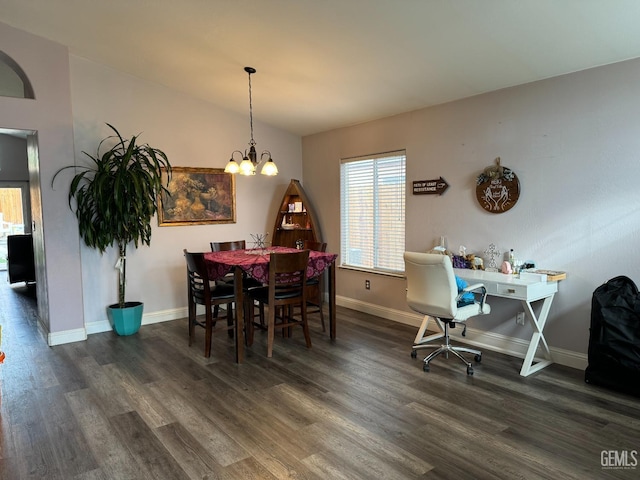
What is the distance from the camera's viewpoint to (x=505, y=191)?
372cm

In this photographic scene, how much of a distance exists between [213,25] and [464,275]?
2.92 meters

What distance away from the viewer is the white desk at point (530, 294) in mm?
3213

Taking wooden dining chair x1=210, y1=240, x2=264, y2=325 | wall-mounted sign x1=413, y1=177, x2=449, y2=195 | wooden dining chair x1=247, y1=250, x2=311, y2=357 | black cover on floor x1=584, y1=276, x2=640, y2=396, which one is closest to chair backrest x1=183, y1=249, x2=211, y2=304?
wooden dining chair x1=210, y1=240, x2=264, y2=325

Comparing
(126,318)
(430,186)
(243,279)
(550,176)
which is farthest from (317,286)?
(550,176)

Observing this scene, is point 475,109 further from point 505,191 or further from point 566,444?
point 566,444

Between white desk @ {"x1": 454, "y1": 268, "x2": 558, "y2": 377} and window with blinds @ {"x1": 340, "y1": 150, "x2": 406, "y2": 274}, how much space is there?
1.44 metres

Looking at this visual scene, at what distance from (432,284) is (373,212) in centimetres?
194

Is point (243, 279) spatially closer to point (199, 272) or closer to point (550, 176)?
point (199, 272)

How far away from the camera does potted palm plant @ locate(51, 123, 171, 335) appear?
13.7 feet

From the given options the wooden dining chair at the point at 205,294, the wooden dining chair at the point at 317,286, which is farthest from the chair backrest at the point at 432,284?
the wooden dining chair at the point at 205,294

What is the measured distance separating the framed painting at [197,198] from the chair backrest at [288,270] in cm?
195

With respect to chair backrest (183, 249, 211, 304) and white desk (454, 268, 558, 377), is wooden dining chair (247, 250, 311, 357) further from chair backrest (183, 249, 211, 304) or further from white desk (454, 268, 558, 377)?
white desk (454, 268, 558, 377)

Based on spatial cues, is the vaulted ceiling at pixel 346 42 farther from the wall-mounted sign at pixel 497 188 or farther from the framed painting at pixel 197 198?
the framed painting at pixel 197 198

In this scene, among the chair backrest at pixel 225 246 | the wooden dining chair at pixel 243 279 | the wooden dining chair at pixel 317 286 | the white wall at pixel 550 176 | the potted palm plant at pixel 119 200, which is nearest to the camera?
the white wall at pixel 550 176
